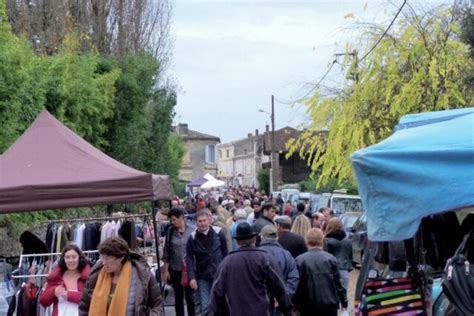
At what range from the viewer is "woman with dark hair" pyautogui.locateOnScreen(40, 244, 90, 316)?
8.38m

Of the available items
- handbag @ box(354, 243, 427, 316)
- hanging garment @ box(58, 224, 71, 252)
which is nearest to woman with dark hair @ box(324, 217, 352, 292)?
hanging garment @ box(58, 224, 71, 252)

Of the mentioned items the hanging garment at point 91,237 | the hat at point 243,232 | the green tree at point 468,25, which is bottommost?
the hanging garment at point 91,237

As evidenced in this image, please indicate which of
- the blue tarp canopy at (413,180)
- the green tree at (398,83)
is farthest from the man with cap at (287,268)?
the green tree at (398,83)

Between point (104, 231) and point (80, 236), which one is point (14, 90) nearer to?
point (80, 236)

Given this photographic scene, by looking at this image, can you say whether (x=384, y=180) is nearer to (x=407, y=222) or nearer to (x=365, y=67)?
(x=407, y=222)

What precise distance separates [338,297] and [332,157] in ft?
53.1

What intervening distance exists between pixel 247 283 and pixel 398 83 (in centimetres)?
1527

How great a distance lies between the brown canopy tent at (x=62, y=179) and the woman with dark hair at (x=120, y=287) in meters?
2.10

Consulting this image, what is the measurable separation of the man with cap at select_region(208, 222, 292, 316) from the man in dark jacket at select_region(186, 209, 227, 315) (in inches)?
135

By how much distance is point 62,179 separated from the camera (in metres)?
9.59

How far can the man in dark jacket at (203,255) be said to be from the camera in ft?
38.5

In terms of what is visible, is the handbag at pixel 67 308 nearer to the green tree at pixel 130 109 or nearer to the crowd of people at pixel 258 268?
the crowd of people at pixel 258 268

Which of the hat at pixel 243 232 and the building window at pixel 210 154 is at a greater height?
the building window at pixel 210 154

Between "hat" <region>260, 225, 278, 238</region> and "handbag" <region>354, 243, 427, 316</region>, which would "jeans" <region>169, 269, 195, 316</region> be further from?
"handbag" <region>354, 243, 427, 316</region>
